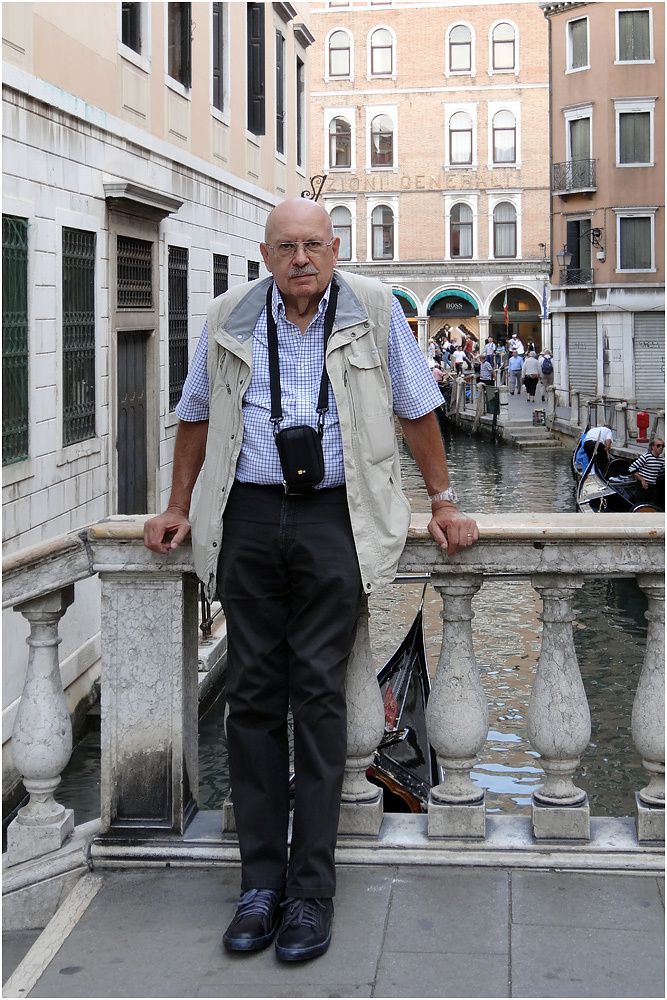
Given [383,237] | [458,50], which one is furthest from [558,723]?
[458,50]

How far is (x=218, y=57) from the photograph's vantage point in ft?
48.0

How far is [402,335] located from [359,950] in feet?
4.35

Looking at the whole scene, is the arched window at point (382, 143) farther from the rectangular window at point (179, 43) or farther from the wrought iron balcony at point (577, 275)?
the rectangular window at point (179, 43)

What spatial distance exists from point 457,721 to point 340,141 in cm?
4630

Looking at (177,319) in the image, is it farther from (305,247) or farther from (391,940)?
(391,940)

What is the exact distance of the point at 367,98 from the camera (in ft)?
157

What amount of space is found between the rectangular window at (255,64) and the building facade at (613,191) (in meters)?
18.6

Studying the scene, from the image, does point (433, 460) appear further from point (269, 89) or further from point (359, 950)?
point (269, 89)

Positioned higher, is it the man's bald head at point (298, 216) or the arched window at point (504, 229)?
the arched window at point (504, 229)

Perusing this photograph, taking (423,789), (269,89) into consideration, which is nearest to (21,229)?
(423,789)

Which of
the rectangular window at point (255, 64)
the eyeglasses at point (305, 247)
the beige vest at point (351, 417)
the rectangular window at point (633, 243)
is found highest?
the rectangular window at point (633, 243)

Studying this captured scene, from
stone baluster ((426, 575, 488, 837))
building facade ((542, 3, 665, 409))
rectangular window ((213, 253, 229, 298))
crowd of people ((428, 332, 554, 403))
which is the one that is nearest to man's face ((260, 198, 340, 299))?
stone baluster ((426, 575, 488, 837))

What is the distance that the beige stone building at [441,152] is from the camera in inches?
1825

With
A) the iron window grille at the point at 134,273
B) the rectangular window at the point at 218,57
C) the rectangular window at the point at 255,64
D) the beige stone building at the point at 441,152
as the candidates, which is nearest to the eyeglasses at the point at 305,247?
the iron window grille at the point at 134,273
